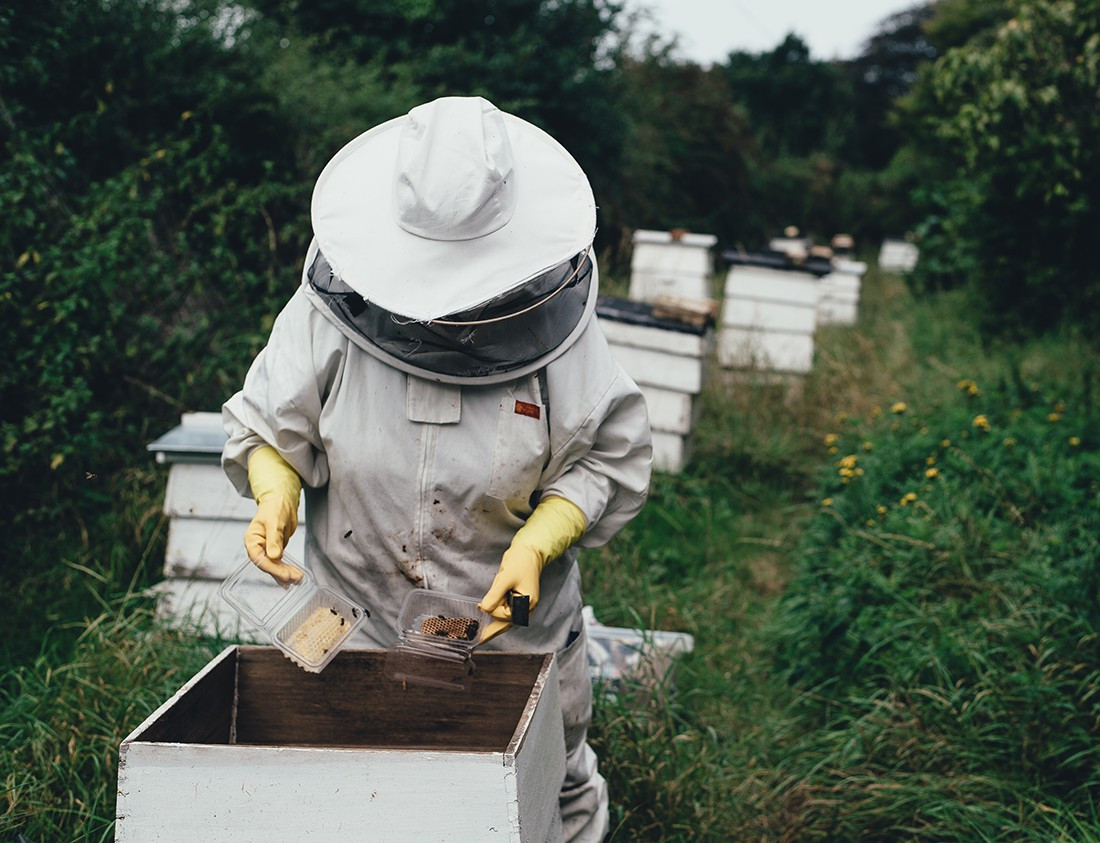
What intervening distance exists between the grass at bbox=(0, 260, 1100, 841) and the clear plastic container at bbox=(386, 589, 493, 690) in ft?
2.97

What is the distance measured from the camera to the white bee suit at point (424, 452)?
81.0 inches

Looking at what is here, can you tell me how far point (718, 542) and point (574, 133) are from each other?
610 centimetres

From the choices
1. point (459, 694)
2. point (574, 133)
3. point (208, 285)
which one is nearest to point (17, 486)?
point (208, 285)

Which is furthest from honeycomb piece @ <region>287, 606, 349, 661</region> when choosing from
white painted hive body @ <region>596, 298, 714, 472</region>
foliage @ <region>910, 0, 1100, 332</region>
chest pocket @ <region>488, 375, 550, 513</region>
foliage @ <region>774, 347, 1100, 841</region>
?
foliage @ <region>910, 0, 1100, 332</region>

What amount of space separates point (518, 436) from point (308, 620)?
0.59 metres

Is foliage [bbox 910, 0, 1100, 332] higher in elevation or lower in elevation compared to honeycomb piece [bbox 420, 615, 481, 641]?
higher

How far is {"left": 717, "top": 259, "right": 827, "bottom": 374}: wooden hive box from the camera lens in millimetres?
6797

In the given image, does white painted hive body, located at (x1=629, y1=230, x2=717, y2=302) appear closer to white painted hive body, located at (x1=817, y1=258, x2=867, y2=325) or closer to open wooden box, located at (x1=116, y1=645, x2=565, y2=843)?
white painted hive body, located at (x1=817, y1=258, x2=867, y2=325)

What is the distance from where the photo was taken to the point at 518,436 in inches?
82.1

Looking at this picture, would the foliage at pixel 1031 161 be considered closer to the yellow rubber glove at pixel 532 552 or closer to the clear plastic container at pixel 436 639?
the yellow rubber glove at pixel 532 552

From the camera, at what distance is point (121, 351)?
4.48 metres

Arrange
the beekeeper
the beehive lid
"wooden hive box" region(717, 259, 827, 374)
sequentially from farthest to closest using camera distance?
"wooden hive box" region(717, 259, 827, 374), the beehive lid, the beekeeper

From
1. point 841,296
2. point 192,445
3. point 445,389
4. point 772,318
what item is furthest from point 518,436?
point 841,296

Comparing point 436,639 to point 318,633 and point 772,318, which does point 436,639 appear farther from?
point 772,318
